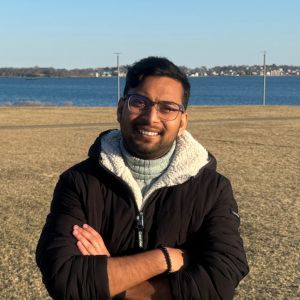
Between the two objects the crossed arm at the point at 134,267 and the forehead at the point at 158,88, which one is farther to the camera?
the forehead at the point at 158,88

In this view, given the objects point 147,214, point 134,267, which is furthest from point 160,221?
point 134,267

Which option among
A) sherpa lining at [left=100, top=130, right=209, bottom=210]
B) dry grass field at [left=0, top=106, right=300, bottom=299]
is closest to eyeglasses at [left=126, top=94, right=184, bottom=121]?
sherpa lining at [left=100, top=130, right=209, bottom=210]

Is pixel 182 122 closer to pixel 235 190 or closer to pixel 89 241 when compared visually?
pixel 89 241

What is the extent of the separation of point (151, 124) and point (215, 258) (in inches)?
23.6

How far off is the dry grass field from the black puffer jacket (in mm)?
2697

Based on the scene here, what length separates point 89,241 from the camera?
103 inches

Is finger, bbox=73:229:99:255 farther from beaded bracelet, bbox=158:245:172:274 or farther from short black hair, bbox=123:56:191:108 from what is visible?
short black hair, bbox=123:56:191:108

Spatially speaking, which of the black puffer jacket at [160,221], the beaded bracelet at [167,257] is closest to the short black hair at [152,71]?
the black puffer jacket at [160,221]

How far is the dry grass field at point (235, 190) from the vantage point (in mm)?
5715

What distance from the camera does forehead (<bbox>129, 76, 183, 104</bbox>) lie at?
102 inches

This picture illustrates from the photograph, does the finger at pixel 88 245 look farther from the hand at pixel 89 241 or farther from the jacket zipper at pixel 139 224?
the jacket zipper at pixel 139 224

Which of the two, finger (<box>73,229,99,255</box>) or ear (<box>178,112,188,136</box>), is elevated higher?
ear (<box>178,112,188,136</box>)

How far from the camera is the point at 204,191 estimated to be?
2.71 metres

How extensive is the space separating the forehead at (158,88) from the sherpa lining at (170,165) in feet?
0.76
